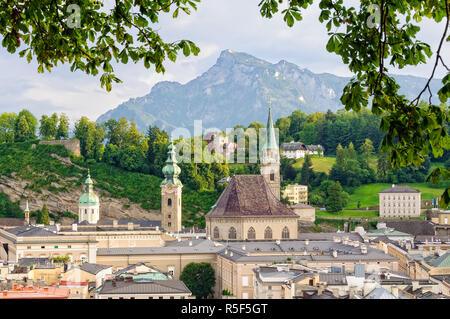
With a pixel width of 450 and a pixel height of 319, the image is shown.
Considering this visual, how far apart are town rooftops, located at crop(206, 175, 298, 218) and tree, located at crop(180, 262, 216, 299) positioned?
8.46 meters

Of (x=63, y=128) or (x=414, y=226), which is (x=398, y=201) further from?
(x=63, y=128)

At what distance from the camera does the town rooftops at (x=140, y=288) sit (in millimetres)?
41875

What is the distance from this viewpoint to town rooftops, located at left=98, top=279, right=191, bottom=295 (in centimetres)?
4188

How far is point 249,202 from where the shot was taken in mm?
68062

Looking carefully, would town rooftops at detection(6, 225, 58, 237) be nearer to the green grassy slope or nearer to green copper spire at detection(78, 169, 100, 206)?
green copper spire at detection(78, 169, 100, 206)

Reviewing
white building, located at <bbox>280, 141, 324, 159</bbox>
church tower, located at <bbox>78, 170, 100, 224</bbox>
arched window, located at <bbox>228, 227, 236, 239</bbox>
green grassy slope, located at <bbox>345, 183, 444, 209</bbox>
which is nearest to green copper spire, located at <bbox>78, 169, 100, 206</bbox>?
church tower, located at <bbox>78, 170, 100, 224</bbox>

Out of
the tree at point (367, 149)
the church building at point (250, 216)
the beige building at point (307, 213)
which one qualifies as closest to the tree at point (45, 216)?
the church building at point (250, 216)

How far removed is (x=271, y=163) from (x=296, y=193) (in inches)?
581

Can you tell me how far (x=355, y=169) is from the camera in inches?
4053

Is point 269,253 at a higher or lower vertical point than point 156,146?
lower
